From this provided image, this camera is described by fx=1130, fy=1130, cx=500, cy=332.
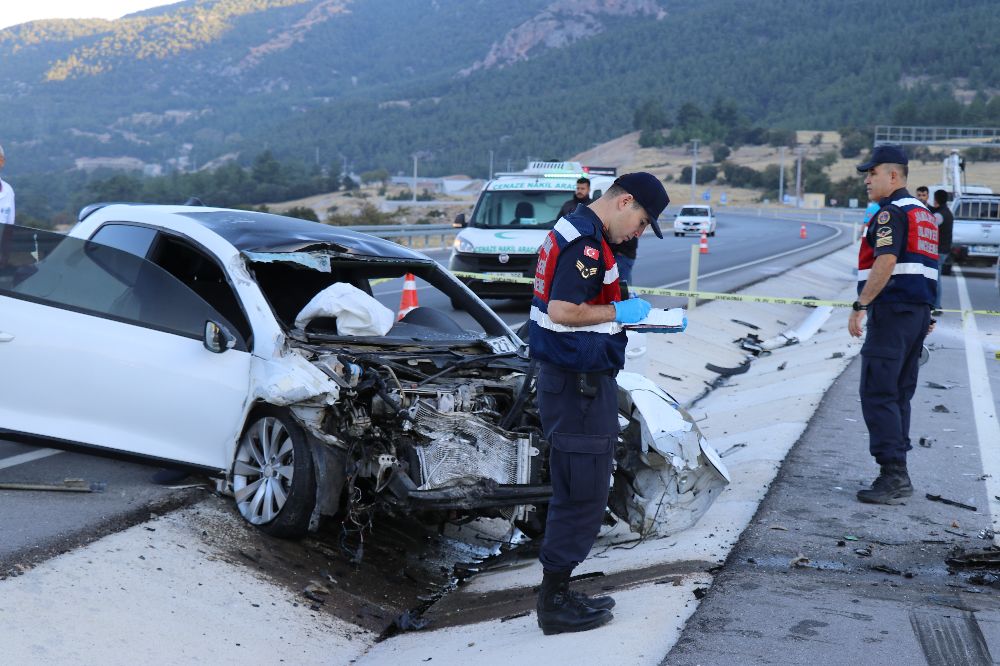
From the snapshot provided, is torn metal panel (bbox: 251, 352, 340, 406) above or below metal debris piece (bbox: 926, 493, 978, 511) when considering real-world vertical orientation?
above

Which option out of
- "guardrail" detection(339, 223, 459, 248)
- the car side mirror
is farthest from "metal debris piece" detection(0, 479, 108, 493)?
"guardrail" detection(339, 223, 459, 248)

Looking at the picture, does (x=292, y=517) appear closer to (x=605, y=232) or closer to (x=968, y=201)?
(x=605, y=232)

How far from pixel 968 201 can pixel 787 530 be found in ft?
73.0

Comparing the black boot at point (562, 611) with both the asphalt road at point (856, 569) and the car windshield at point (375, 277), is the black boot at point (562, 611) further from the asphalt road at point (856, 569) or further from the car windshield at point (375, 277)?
the car windshield at point (375, 277)

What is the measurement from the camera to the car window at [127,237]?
6.52m

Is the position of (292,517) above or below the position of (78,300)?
below

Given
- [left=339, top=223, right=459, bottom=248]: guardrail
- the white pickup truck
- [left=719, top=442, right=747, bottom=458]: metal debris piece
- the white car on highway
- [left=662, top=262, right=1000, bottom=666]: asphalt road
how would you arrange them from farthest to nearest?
the white car on highway, [left=339, top=223, right=459, bottom=248]: guardrail, the white pickup truck, [left=719, top=442, right=747, bottom=458]: metal debris piece, [left=662, top=262, right=1000, bottom=666]: asphalt road

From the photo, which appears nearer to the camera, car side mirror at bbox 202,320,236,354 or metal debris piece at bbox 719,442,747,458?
car side mirror at bbox 202,320,236,354

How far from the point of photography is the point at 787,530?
571 centimetres

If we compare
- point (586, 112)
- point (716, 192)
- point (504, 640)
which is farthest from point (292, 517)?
point (586, 112)

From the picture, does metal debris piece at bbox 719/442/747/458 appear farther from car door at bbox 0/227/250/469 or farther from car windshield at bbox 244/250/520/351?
car door at bbox 0/227/250/469

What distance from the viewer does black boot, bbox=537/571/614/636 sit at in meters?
4.43

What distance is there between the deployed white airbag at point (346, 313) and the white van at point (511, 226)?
28.5 feet

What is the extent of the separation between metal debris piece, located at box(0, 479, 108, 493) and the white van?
359 inches
